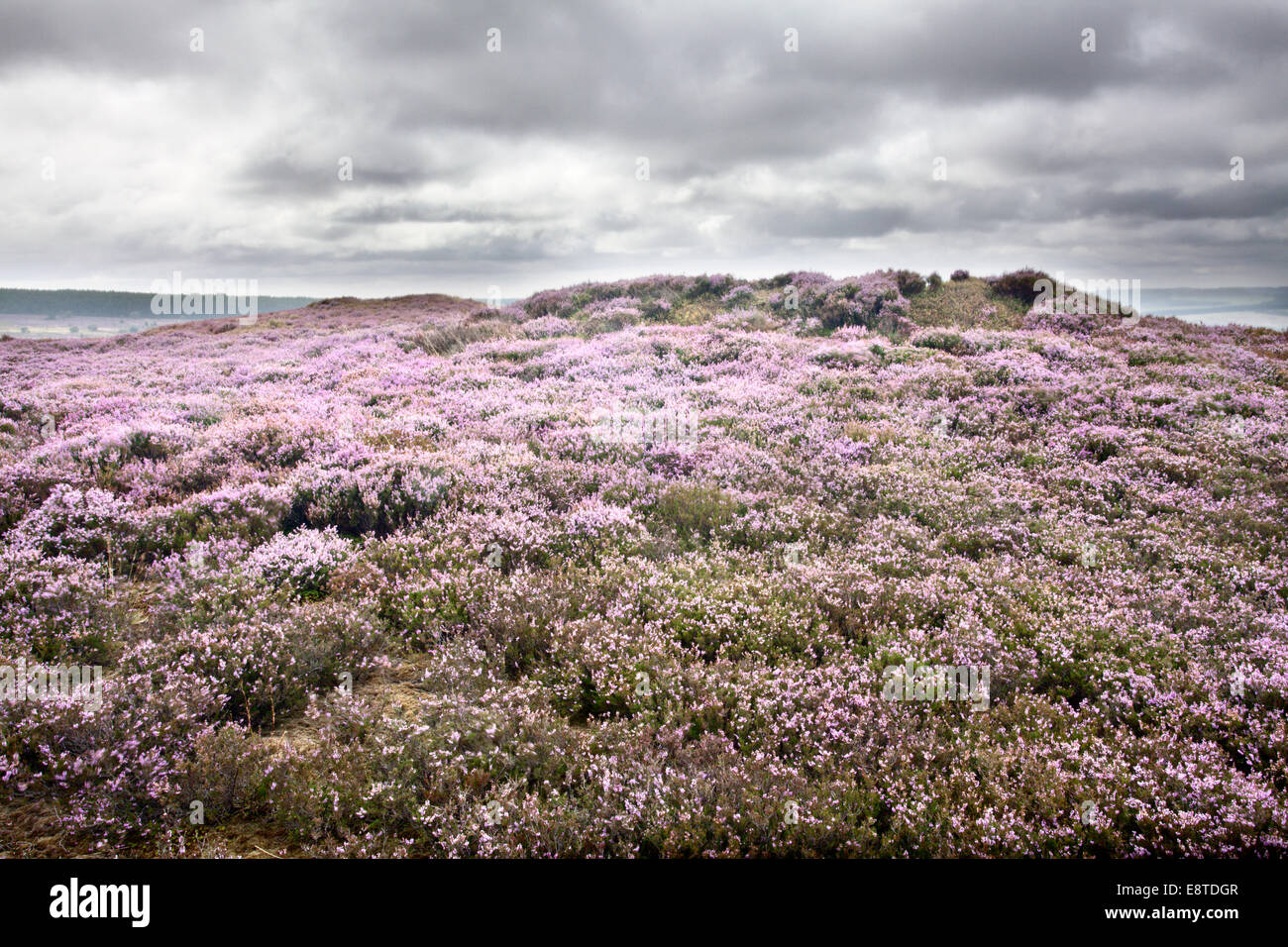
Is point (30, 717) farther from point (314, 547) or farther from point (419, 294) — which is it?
point (419, 294)

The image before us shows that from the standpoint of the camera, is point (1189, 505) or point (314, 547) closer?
point (314, 547)

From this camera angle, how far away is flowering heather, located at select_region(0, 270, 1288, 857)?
3.73 m

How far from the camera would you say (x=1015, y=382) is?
14.9m

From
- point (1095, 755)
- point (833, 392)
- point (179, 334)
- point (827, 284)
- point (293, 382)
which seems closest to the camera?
point (1095, 755)

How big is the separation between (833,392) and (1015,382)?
15.5ft

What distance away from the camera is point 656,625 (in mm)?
5762

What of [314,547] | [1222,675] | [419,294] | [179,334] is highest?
[419,294]

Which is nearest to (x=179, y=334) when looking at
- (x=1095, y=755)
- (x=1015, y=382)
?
(x=1015, y=382)

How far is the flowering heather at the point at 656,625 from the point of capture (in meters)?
3.73

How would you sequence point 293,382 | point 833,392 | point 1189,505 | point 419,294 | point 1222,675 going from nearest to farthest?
point 1222,675
point 1189,505
point 833,392
point 293,382
point 419,294
